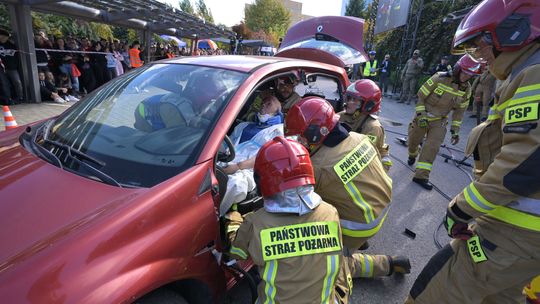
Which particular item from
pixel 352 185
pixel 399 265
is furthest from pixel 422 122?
pixel 352 185

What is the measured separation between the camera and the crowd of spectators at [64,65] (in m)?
6.61

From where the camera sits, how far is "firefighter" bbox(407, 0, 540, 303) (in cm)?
133

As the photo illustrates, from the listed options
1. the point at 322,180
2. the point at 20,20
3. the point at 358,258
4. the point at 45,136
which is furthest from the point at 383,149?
the point at 20,20

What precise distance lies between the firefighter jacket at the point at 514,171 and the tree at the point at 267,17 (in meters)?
45.2

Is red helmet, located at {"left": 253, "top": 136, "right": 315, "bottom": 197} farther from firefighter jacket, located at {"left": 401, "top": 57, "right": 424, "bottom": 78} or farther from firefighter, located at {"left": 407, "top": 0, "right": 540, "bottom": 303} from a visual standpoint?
firefighter jacket, located at {"left": 401, "top": 57, "right": 424, "bottom": 78}

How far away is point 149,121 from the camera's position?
76.2 inches

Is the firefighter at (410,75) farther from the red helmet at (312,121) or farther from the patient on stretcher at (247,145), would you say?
the red helmet at (312,121)

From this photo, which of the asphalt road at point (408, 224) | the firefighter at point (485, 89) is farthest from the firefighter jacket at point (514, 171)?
the firefighter at point (485, 89)

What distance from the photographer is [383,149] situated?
3.24 meters

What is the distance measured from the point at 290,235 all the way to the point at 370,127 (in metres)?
2.04

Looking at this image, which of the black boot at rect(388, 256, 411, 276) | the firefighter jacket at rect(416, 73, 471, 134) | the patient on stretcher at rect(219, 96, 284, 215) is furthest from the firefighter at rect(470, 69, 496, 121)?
the patient on stretcher at rect(219, 96, 284, 215)

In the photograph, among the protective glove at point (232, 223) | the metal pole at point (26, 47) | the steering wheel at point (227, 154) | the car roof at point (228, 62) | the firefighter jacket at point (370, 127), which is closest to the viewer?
the protective glove at point (232, 223)

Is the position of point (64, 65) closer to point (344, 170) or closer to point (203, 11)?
point (344, 170)

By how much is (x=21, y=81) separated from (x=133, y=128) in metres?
7.17
